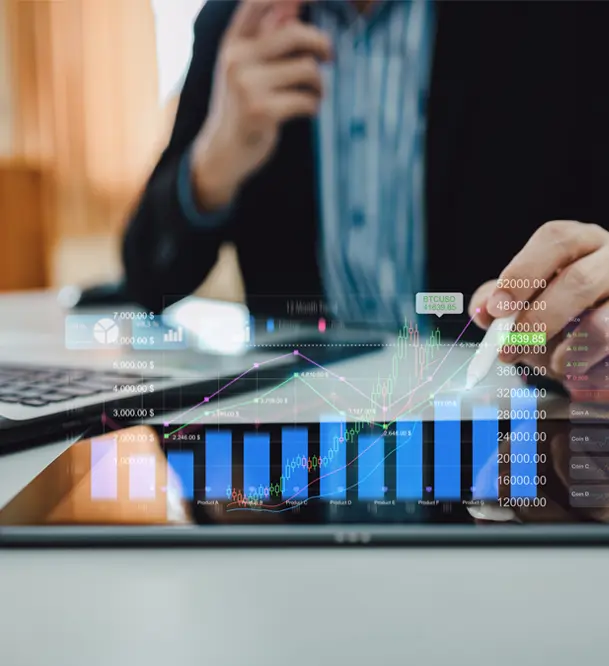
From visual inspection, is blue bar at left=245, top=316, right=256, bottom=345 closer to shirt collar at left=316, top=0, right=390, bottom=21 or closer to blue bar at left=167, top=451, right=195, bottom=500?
blue bar at left=167, top=451, right=195, bottom=500

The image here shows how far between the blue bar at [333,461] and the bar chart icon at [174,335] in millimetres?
165

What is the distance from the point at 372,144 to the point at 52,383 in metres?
0.45

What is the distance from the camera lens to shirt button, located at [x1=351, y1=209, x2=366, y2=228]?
621mm

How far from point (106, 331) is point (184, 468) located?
158 mm

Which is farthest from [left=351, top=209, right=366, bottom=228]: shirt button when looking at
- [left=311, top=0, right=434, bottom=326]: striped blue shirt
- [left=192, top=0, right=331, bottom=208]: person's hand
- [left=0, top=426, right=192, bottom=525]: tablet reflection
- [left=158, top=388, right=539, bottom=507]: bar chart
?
[left=0, top=426, right=192, bottom=525]: tablet reflection

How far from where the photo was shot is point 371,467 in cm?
53

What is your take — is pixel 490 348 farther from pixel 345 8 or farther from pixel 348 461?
pixel 345 8

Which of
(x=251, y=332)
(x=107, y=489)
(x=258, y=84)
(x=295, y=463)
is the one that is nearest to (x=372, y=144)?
(x=258, y=84)

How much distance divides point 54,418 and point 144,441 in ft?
0.32

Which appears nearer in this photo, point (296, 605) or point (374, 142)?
point (296, 605)

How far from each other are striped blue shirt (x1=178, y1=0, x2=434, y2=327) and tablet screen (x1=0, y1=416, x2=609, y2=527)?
7.0 inches

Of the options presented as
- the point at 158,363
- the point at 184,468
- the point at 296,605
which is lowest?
the point at 296,605

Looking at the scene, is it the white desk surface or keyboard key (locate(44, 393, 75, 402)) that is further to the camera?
keyboard key (locate(44, 393, 75, 402))

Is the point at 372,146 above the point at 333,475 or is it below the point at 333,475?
above
